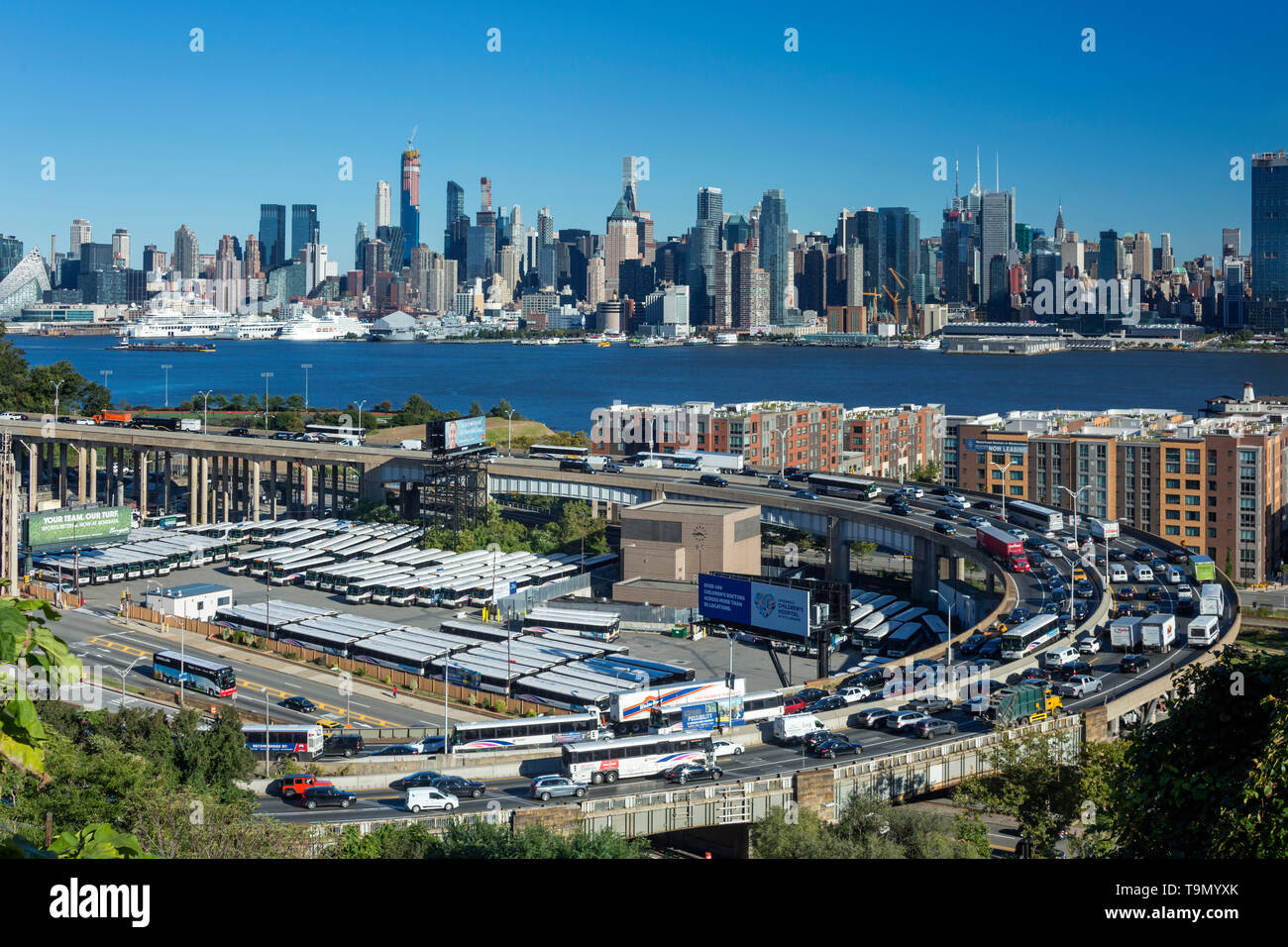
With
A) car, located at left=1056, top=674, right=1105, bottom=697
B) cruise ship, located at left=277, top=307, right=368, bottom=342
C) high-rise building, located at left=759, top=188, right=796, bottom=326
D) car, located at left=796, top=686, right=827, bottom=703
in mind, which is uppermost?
high-rise building, located at left=759, top=188, right=796, bottom=326

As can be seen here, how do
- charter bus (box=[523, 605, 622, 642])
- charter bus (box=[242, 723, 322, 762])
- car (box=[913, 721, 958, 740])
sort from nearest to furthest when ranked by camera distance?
car (box=[913, 721, 958, 740])
charter bus (box=[242, 723, 322, 762])
charter bus (box=[523, 605, 622, 642])

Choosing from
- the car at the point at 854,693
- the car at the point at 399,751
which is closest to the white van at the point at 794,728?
the car at the point at 854,693

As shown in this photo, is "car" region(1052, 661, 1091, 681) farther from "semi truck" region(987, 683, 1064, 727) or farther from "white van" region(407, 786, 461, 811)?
"white van" region(407, 786, 461, 811)

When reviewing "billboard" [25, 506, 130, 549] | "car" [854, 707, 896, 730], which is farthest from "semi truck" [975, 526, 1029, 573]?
"billboard" [25, 506, 130, 549]

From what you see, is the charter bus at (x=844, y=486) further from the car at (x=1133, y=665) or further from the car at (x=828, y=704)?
the car at (x=828, y=704)

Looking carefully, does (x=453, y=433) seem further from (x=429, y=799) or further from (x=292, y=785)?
(x=429, y=799)
